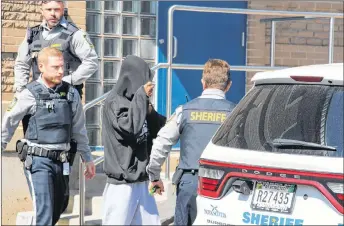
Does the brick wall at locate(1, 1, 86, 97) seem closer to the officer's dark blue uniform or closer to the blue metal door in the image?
the blue metal door

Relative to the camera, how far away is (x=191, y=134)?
7.15 metres

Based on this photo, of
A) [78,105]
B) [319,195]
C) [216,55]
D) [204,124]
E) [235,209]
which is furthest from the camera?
[216,55]

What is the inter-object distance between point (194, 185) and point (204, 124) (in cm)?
A: 49

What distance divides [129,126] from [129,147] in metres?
0.22

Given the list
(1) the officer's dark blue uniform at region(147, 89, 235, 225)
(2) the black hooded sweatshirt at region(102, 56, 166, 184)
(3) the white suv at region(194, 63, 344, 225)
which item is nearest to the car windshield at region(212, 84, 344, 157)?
(3) the white suv at region(194, 63, 344, 225)

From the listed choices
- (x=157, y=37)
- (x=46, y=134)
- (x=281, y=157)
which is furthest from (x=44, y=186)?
(x=157, y=37)

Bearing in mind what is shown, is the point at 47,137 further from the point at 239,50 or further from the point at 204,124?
the point at 239,50

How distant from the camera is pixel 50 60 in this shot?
7.57 metres

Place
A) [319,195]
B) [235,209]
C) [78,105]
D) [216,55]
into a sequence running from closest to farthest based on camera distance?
[319,195]
[235,209]
[78,105]
[216,55]

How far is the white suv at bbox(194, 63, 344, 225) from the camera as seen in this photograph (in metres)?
5.29

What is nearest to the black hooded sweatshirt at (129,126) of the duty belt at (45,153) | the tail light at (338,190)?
the duty belt at (45,153)

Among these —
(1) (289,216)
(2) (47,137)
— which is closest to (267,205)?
(1) (289,216)

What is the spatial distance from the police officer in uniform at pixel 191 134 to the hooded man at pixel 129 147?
0.31 meters

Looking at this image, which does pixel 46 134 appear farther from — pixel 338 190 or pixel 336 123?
pixel 338 190
